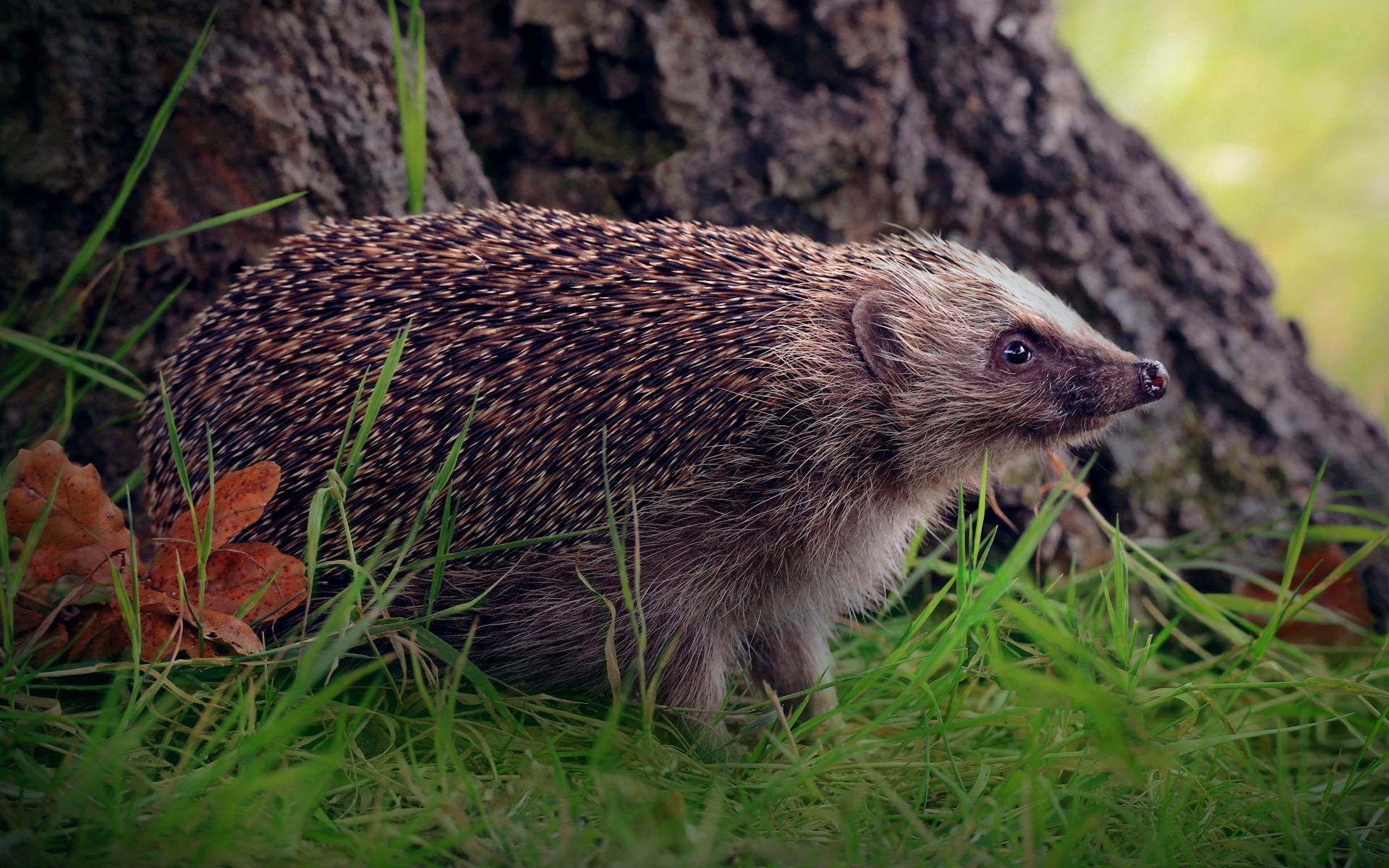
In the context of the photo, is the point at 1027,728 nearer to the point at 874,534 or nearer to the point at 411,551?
the point at 874,534

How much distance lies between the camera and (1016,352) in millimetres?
3770

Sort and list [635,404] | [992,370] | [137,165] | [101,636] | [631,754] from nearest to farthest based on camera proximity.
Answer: [631,754] → [101,636] → [635,404] → [992,370] → [137,165]

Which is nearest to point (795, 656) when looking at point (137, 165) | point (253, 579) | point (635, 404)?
point (635, 404)

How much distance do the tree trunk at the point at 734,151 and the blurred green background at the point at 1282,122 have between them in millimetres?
4071

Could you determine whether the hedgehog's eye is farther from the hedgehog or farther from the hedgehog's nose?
the hedgehog's nose

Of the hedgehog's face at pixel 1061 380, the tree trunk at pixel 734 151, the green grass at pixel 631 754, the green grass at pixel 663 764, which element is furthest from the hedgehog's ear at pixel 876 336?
the tree trunk at pixel 734 151

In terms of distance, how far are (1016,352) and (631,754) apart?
1.92 m

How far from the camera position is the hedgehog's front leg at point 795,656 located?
13.2 ft

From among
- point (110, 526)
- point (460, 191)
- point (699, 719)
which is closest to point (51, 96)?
point (460, 191)

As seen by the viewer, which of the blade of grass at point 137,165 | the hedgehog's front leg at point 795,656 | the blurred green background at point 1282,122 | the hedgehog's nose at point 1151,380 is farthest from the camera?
the blurred green background at point 1282,122

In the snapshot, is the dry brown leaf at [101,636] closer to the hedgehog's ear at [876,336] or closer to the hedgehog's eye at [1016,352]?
the hedgehog's ear at [876,336]

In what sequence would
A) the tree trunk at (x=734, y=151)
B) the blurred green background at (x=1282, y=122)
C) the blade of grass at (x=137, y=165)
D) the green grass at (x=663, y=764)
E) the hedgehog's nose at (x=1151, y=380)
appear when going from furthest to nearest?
the blurred green background at (x=1282, y=122) → the tree trunk at (x=734, y=151) → the blade of grass at (x=137, y=165) → the hedgehog's nose at (x=1151, y=380) → the green grass at (x=663, y=764)

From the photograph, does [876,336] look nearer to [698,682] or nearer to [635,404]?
[635,404]

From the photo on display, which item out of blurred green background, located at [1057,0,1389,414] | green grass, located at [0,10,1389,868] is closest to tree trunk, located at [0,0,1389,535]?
green grass, located at [0,10,1389,868]
